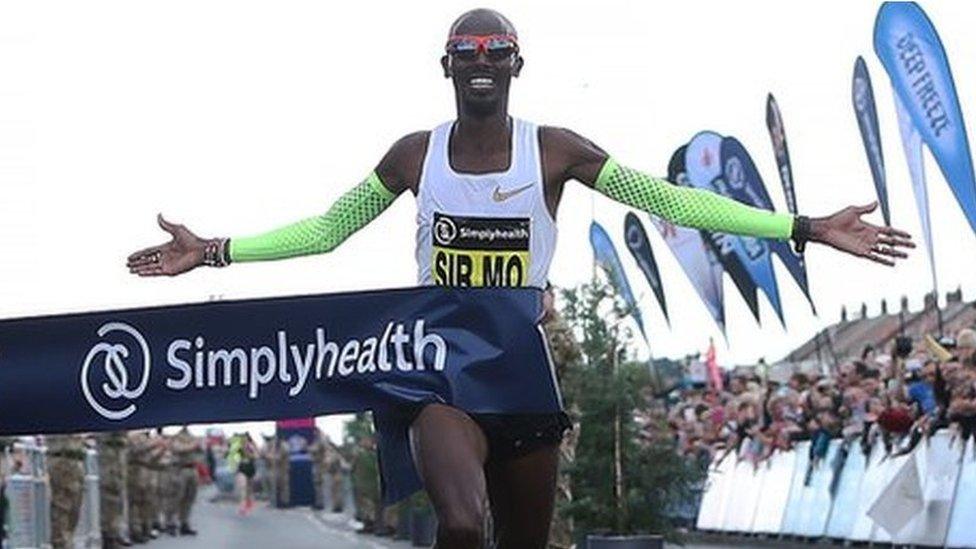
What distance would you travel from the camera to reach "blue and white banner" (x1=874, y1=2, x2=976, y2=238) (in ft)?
72.6

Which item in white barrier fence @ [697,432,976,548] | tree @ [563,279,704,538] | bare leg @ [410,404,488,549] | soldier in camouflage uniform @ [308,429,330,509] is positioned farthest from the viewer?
soldier in camouflage uniform @ [308,429,330,509]

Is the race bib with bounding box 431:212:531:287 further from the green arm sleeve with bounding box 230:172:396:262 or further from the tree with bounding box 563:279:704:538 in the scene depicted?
the tree with bounding box 563:279:704:538

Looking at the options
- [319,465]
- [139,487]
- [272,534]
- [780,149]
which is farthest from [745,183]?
[319,465]

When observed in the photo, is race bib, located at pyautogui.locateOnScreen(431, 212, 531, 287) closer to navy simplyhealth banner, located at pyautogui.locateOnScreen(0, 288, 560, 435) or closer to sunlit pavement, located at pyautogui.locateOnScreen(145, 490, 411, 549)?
navy simplyhealth banner, located at pyautogui.locateOnScreen(0, 288, 560, 435)

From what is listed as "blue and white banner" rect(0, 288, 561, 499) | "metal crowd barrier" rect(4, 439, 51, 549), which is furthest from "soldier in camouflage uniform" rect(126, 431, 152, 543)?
"blue and white banner" rect(0, 288, 561, 499)

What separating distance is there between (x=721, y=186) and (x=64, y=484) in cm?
1136

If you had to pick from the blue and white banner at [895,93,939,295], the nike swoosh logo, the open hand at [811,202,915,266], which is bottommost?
the open hand at [811,202,915,266]

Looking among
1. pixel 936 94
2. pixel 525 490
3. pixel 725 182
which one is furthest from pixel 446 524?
pixel 725 182

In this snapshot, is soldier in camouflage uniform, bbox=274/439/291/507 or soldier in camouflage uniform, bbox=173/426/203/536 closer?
soldier in camouflage uniform, bbox=173/426/203/536

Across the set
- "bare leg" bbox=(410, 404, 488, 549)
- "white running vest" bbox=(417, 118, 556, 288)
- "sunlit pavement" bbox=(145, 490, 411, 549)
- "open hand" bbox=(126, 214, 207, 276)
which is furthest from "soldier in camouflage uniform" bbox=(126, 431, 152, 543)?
"bare leg" bbox=(410, 404, 488, 549)

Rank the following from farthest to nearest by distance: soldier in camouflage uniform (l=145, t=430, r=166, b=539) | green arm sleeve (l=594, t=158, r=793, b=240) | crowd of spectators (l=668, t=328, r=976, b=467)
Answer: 1. soldier in camouflage uniform (l=145, t=430, r=166, b=539)
2. crowd of spectators (l=668, t=328, r=976, b=467)
3. green arm sleeve (l=594, t=158, r=793, b=240)

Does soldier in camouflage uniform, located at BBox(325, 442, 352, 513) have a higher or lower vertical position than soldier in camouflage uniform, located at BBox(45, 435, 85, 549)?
higher

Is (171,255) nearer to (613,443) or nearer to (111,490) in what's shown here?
(613,443)

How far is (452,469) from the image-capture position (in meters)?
7.30
